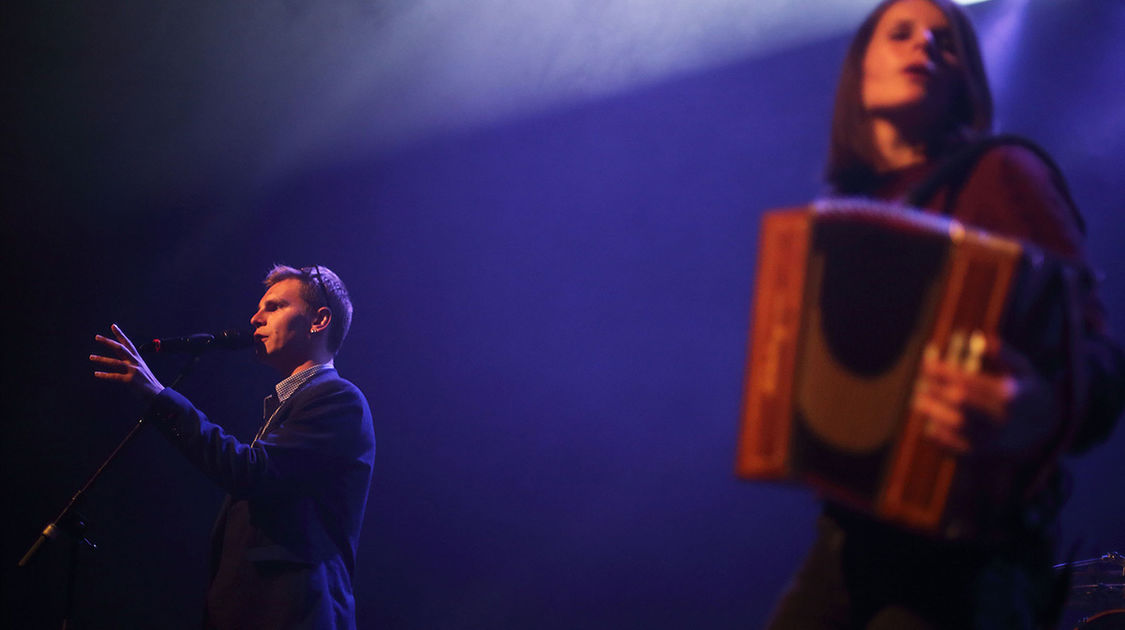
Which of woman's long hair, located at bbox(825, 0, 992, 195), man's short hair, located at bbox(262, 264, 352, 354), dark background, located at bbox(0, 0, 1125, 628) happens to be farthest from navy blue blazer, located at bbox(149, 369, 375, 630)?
woman's long hair, located at bbox(825, 0, 992, 195)

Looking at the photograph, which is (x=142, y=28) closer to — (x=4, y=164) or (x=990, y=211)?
(x=4, y=164)

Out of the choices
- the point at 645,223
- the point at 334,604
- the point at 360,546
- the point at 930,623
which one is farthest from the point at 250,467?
the point at 645,223

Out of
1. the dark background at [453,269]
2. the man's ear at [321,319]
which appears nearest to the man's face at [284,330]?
the man's ear at [321,319]

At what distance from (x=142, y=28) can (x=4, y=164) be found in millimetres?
939

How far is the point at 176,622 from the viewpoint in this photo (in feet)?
11.3

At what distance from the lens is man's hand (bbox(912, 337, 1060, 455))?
837 millimetres

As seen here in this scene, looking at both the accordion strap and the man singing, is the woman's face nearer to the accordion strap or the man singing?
the accordion strap

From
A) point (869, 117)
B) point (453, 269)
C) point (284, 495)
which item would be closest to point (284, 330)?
point (284, 495)

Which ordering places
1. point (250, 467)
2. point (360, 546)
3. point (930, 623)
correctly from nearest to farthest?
point (930, 623) → point (250, 467) → point (360, 546)

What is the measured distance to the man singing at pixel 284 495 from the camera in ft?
6.91

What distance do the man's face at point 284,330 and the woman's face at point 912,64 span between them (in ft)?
7.19

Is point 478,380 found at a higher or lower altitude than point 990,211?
lower

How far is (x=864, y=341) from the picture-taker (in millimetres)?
963

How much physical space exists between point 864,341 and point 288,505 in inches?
76.8
